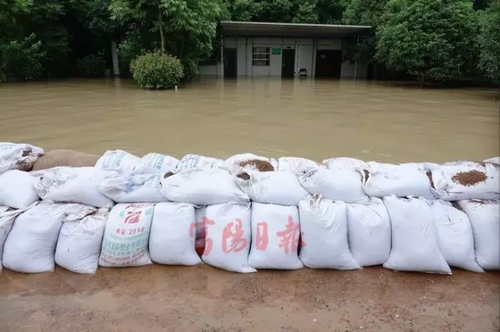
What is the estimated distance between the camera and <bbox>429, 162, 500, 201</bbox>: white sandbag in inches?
96.0

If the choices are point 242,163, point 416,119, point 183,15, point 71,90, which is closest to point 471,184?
point 242,163

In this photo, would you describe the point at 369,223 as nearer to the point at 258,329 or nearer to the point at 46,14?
the point at 258,329

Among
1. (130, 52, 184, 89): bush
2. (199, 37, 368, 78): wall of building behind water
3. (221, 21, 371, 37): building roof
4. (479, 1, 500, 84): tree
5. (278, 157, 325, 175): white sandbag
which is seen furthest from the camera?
(199, 37, 368, 78): wall of building behind water

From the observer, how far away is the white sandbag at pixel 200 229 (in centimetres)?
250

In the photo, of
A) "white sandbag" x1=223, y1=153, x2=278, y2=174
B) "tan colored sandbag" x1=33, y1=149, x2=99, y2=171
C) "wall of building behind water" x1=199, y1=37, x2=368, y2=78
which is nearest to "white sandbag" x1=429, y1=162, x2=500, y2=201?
"white sandbag" x1=223, y1=153, x2=278, y2=174

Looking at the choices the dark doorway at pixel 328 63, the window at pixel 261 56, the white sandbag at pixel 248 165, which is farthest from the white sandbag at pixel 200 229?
the dark doorway at pixel 328 63

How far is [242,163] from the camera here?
112 inches

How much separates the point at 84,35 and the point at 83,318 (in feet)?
61.3

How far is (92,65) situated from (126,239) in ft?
56.8

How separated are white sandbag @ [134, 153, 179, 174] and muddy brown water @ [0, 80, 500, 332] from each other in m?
0.74

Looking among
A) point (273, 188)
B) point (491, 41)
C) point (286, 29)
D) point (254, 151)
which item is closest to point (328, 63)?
point (286, 29)

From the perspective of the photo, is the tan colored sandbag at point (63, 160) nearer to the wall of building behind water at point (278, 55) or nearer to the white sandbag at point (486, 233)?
the white sandbag at point (486, 233)

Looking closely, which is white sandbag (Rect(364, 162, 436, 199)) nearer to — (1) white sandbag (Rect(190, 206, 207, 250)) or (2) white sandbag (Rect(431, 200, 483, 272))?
(2) white sandbag (Rect(431, 200, 483, 272))

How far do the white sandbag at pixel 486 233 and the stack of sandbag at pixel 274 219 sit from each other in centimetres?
104
